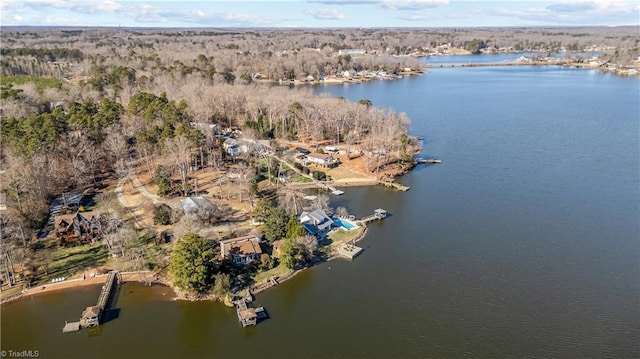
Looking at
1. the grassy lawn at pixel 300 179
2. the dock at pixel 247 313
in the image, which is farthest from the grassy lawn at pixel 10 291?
the grassy lawn at pixel 300 179

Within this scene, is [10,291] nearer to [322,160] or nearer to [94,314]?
[94,314]

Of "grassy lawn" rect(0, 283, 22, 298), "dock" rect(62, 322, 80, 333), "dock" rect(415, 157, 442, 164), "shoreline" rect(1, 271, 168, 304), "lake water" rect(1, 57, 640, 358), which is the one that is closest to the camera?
"lake water" rect(1, 57, 640, 358)

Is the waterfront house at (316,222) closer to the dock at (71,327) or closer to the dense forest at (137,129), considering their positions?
the dense forest at (137,129)

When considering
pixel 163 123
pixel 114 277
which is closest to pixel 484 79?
pixel 163 123

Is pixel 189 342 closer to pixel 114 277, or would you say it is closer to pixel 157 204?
pixel 114 277

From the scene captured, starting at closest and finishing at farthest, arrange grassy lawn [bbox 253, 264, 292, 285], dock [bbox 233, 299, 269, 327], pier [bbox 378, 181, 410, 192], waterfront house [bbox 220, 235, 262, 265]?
dock [bbox 233, 299, 269, 327], grassy lawn [bbox 253, 264, 292, 285], waterfront house [bbox 220, 235, 262, 265], pier [bbox 378, 181, 410, 192]

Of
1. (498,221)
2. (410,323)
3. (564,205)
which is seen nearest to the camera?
(410,323)

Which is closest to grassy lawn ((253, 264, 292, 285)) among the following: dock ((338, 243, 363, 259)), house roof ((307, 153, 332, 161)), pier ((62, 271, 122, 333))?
dock ((338, 243, 363, 259))

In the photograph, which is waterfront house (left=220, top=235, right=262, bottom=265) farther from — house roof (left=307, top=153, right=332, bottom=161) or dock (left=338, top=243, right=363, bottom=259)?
house roof (left=307, top=153, right=332, bottom=161)
